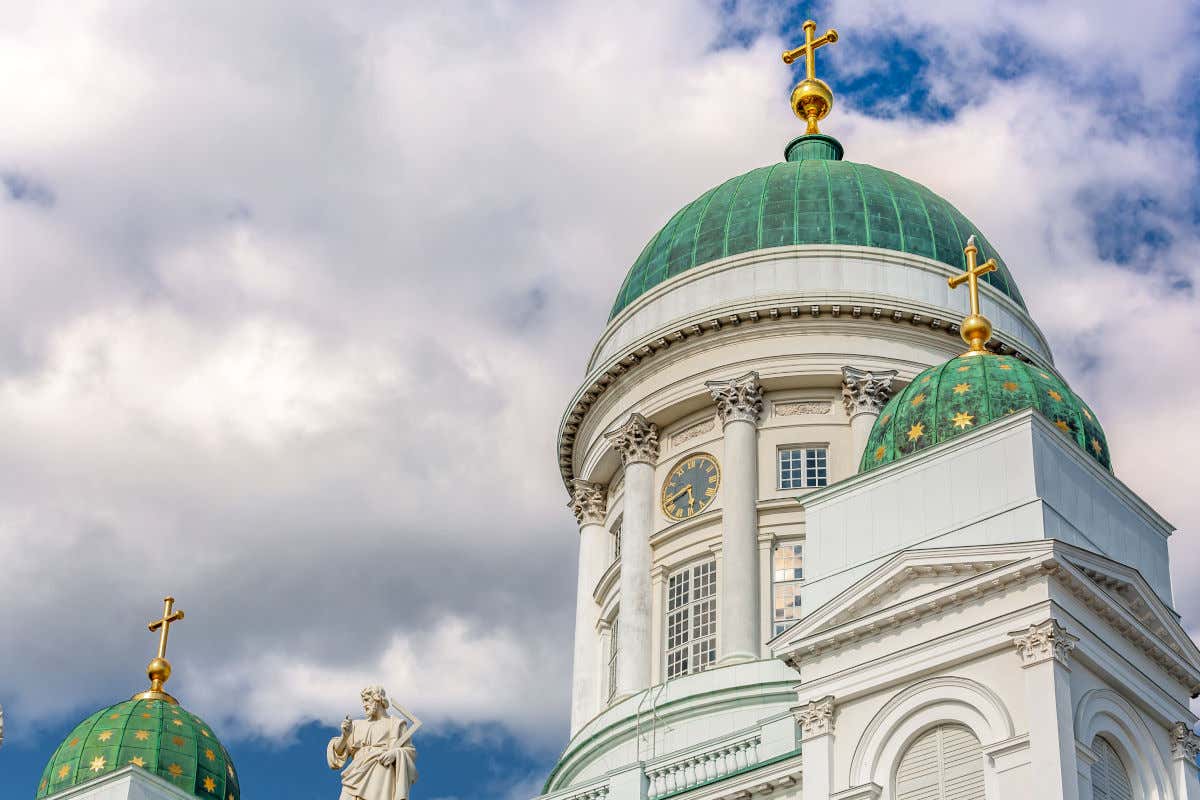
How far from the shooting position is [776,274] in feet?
155

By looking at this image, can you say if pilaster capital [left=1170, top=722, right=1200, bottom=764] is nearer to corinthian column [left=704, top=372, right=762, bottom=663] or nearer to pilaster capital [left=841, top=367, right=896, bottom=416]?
corinthian column [left=704, top=372, right=762, bottom=663]

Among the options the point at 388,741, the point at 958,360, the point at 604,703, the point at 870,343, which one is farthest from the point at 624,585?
the point at 388,741

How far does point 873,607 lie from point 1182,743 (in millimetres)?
4737

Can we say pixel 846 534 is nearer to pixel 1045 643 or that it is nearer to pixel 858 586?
pixel 858 586

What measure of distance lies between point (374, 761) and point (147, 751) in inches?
558

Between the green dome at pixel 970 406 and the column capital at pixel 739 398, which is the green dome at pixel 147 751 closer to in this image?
the column capital at pixel 739 398

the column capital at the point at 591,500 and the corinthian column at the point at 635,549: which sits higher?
the column capital at the point at 591,500

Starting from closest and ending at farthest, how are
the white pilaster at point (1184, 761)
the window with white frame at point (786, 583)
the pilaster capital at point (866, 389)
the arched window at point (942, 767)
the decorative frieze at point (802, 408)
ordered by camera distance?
the arched window at point (942, 767), the white pilaster at point (1184, 761), the window with white frame at point (786, 583), the pilaster capital at point (866, 389), the decorative frieze at point (802, 408)

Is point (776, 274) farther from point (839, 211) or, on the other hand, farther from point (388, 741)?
point (388, 741)

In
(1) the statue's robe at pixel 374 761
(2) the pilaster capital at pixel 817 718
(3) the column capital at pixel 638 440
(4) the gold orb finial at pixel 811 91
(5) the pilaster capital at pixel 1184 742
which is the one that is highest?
(4) the gold orb finial at pixel 811 91

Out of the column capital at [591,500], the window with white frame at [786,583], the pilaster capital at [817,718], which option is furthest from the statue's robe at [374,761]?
the column capital at [591,500]

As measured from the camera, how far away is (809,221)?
4841 centimetres

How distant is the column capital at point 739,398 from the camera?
1783 inches

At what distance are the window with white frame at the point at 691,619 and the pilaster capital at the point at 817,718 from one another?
11.2m
